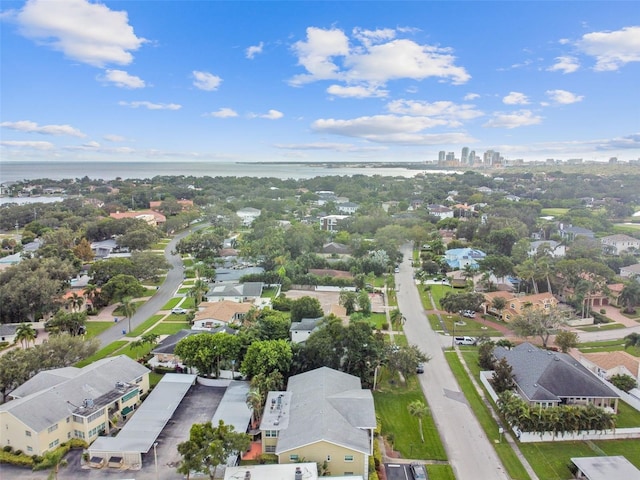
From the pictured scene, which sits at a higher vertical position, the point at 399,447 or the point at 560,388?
the point at 560,388

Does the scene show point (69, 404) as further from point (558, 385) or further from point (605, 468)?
point (558, 385)

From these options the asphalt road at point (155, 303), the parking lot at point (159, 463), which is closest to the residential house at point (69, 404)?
the parking lot at point (159, 463)

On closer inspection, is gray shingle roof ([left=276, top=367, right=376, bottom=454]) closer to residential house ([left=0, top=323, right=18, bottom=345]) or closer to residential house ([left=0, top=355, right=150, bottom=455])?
Result: residential house ([left=0, top=355, right=150, bottom=455])

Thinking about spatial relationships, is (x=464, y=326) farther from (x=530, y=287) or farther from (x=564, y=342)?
(x=530, y=287)

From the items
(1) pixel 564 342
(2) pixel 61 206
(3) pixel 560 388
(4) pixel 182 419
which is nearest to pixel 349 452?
(4) pixel 182 419

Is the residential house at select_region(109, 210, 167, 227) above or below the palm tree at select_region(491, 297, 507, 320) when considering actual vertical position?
above

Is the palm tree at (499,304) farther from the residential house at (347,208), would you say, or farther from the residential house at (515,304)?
the residential house at (347,208)

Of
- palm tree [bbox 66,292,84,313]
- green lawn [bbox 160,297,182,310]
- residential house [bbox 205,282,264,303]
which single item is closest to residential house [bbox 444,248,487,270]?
residential house [bbox 205,282,264,303]
